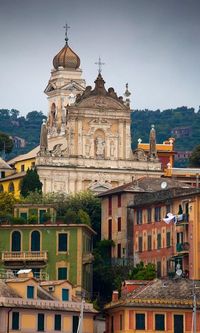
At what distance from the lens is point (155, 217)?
176m

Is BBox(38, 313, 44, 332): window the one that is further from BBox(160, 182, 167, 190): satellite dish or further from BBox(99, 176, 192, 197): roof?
BBox(160, 182, 167, 190): satellite dish

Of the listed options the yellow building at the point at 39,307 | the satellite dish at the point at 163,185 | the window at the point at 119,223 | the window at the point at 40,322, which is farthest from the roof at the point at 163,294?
the satellite dish at the point at 163,185

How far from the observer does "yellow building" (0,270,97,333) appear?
148375mm

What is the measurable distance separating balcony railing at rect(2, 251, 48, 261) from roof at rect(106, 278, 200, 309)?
1219 cm

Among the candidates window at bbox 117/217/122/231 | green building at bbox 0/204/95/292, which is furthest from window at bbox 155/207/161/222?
green building at bbox 0/204/95/292

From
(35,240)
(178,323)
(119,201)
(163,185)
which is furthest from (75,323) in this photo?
(163,185)

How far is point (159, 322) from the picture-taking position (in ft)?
503

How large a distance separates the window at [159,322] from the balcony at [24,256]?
17.5m

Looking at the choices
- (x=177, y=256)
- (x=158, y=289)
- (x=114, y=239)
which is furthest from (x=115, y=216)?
(x=158, y=289)

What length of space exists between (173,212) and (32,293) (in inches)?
1000

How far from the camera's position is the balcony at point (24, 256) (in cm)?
16838

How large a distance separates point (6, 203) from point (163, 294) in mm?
33766

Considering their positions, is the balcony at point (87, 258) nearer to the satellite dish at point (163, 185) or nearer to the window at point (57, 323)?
the satellite dish at point (163, 185)

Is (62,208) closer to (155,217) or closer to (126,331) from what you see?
(155,217)
